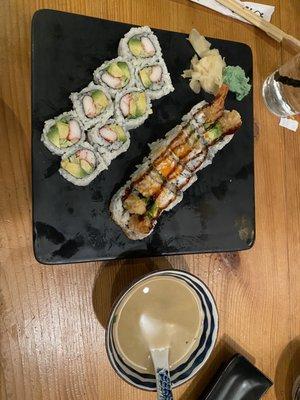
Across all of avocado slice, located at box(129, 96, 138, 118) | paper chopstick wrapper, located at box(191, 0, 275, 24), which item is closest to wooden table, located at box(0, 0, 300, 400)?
paper chopstick wrapper, located at box(191, 0, 275, 24)

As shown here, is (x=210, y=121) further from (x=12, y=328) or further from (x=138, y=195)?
(x=12, y=328)

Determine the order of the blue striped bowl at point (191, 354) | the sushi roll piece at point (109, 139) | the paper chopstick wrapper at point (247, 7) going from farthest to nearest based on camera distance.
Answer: the paper chopstick wrapper at point (247, 7) < the sushi roll piece at point (109, 139) < the blue striped bowl at point (191, 354)

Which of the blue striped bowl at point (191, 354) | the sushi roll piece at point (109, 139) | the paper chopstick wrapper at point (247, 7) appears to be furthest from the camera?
the paper chopstick wrapper at point (247, 7)

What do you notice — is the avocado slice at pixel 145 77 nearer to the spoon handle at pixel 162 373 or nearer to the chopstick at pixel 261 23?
the chopstick at pixel 261 23

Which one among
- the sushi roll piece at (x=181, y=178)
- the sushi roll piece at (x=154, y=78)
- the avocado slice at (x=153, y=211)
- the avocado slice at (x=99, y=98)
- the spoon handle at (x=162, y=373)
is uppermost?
the sushi roll piece at (x=154, y=78)

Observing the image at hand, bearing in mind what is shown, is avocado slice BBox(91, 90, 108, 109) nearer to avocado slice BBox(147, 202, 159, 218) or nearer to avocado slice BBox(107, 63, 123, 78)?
avocado slice BBox(107, 63, 123, 78)

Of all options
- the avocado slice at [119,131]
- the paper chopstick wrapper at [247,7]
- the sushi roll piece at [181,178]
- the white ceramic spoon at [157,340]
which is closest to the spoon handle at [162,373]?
the white ceramic spoon at [157,340]

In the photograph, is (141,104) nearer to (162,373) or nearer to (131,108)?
(131,108)
